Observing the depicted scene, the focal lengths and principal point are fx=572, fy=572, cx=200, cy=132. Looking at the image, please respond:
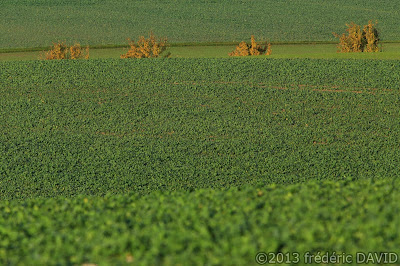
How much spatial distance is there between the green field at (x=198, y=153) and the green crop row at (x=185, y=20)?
0.86 metres

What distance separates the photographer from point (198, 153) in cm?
2520

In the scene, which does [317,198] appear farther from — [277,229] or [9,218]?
[9,218]

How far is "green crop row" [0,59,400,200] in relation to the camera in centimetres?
2291

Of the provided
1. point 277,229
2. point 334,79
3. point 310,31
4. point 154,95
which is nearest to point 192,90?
point 154,95

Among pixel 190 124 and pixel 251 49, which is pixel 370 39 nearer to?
pixel 251 49

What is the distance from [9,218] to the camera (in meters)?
13.4

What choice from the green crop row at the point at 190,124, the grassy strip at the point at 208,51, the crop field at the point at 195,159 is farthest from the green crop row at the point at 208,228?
the grassy strip at the point at 208,51

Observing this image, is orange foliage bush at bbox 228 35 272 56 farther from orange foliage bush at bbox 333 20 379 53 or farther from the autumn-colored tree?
the autumn-colored tree

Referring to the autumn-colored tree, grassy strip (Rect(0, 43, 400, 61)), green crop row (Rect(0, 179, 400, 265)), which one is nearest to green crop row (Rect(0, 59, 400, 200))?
green crop row (Rect(0, 179, 400, 265))

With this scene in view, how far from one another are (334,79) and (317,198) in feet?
74.9

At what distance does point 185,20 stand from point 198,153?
4294 cm

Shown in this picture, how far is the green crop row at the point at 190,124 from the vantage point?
75.2ft

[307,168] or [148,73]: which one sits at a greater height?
[148,73]

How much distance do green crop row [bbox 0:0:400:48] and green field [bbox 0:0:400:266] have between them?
2.83ft
